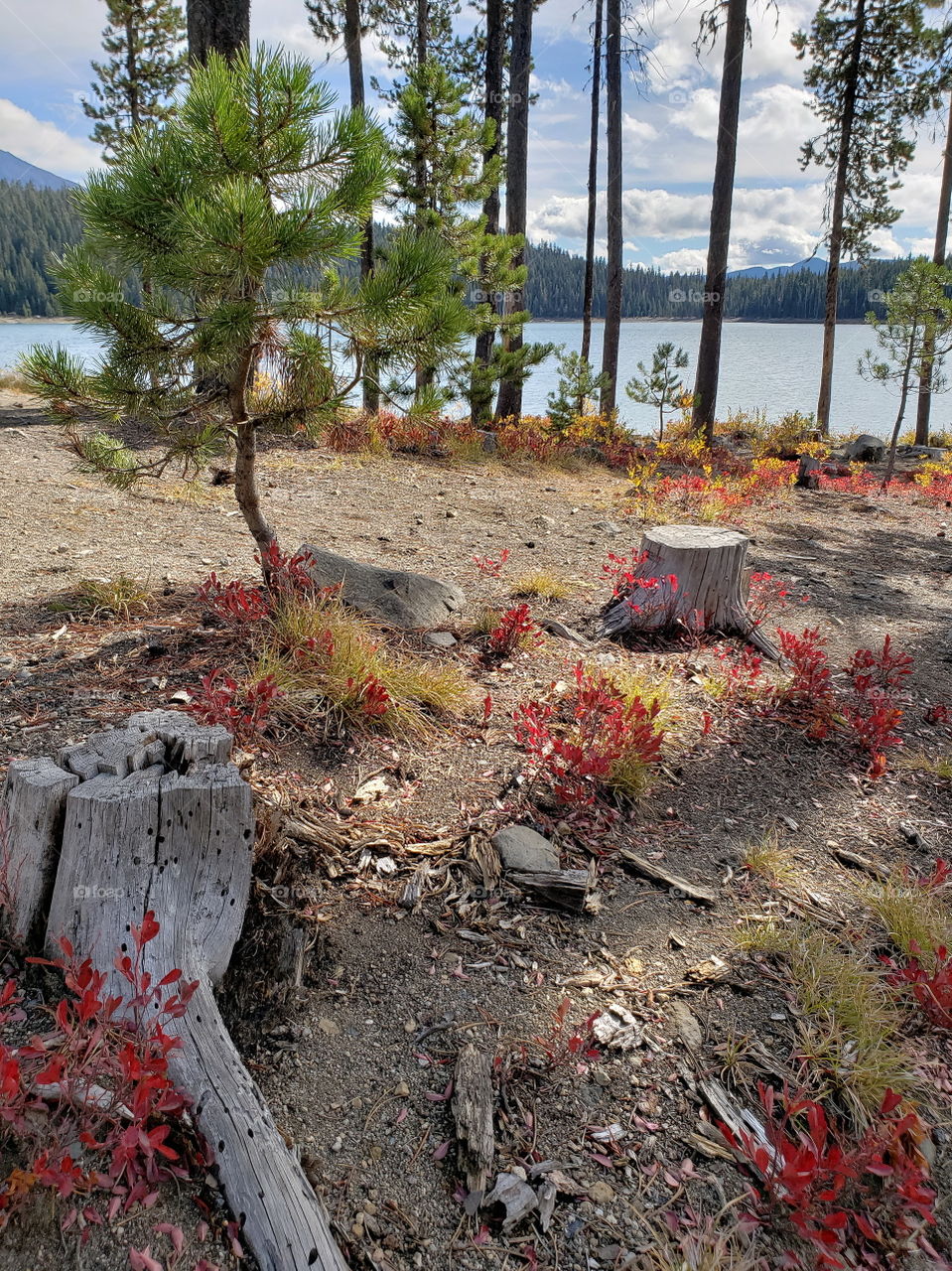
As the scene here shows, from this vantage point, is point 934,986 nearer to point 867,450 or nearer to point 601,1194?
point 601,1194

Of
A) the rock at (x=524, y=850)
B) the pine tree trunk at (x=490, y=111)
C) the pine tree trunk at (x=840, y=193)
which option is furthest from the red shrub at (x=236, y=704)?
the pine tree trunk at (x=840, y=193)

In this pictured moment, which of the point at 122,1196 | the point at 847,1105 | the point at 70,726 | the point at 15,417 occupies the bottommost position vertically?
the point at 847,1105

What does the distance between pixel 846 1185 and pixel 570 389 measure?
Answer: 1257cm

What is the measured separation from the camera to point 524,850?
270cm

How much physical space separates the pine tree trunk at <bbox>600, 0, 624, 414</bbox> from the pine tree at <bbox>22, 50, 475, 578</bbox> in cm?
1062

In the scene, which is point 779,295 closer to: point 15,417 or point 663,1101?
point 15,417

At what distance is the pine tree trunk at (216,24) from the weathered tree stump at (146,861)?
636cm

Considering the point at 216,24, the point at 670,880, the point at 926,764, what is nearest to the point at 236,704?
the point at 670,880

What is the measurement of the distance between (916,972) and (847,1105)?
0.53 meters

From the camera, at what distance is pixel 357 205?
318cm

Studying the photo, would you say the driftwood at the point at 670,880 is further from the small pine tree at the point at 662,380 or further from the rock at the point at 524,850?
the small pine tree at the point at 662,380

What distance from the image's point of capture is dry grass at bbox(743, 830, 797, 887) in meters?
2.80

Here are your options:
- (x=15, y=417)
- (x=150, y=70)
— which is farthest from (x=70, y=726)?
(x=150, y=70)

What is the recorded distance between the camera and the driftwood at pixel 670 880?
267cm
